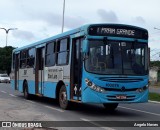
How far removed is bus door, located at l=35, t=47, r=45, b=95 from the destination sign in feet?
18.5

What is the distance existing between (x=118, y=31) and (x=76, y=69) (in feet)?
6.94

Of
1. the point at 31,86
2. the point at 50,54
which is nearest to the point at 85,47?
the point at 50,54

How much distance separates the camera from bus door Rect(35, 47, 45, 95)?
1873 centimetres

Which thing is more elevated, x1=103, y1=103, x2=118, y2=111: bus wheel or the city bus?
the city bus

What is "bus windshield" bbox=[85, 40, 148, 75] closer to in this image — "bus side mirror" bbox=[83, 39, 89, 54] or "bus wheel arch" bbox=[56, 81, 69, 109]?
"bus side mirror" bbox=[83, 39, 89, 54]

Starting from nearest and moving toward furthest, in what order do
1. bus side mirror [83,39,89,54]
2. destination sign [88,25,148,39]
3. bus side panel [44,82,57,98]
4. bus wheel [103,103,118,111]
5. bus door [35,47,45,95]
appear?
bus side mirror [83,39,89,54] → destination sign [88,25,148,39] → bus wheel [103,103,118,111] → bus side panel [44,82,57,98] → bus door [35,47,45,95]

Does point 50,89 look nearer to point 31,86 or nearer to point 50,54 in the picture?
point 50,54

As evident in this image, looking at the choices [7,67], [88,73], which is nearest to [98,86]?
[88,73]

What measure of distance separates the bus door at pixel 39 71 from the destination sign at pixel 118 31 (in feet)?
18.5

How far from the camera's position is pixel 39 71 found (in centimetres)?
1928

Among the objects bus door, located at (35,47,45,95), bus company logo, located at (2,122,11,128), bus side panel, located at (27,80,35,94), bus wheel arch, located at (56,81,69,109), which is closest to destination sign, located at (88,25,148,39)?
bus wheel arch, located at (56,81,69,109)

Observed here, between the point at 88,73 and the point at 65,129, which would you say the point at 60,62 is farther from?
the point at 65,129

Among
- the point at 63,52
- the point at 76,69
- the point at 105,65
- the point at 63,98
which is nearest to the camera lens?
the point at 105,65

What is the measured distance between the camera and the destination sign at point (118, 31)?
45.0 feet
